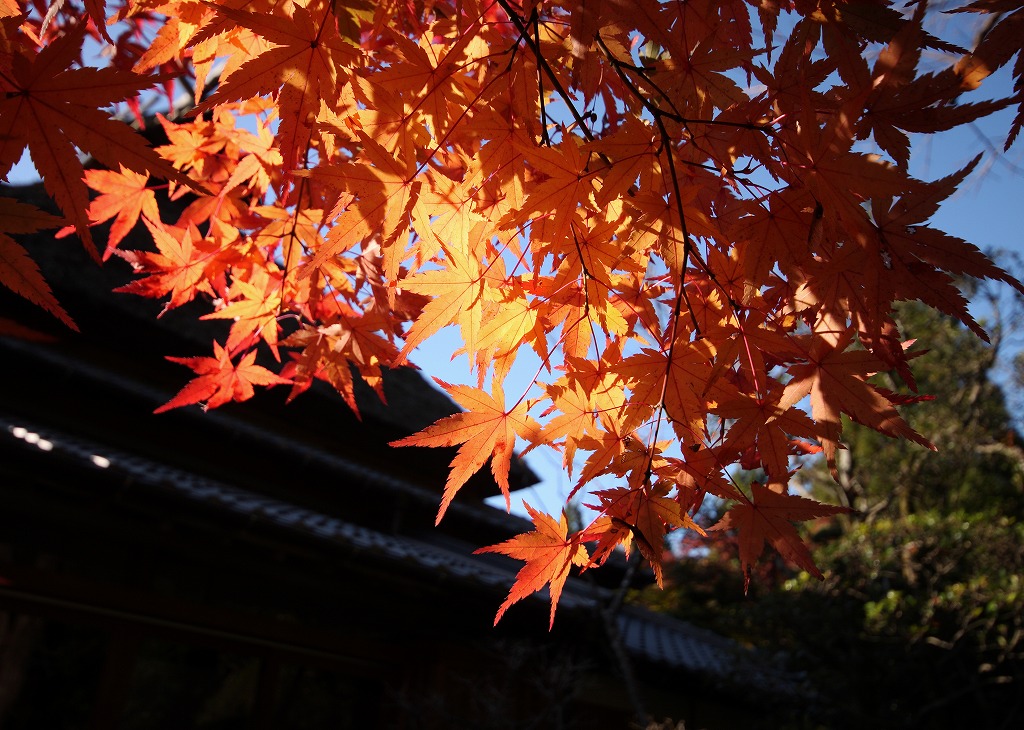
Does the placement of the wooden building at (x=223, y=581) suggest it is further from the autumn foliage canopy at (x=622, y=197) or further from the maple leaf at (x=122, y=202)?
the autumn foliage canopy at (x=622, y=197)

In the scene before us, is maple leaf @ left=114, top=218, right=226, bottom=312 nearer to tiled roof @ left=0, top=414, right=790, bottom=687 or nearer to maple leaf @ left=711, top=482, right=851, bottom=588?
maple leaf @ left=711, top=482, right=851, bottom=588

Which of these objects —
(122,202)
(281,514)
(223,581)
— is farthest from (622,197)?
(223,581)

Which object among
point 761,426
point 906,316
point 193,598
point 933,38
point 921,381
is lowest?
point 193,598

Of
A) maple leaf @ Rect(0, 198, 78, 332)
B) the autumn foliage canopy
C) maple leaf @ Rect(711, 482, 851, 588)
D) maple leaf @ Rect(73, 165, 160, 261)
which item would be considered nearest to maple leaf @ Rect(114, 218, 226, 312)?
maple leaf @ Rect(73, 165, 160, 261)

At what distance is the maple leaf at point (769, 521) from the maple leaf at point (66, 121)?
91cm

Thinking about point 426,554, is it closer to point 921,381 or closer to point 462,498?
point 462,498

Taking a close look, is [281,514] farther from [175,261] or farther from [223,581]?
[175,261]

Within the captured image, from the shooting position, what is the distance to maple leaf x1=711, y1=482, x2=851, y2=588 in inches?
40.1

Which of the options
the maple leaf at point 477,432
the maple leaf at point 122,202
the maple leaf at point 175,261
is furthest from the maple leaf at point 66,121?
the maple leaf at point 122,202

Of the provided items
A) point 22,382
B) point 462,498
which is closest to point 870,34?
point 22,382

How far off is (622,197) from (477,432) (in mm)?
475

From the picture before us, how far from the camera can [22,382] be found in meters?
4.88

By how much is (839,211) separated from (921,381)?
42.3ft

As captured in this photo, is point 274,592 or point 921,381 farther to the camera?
point 921,381
